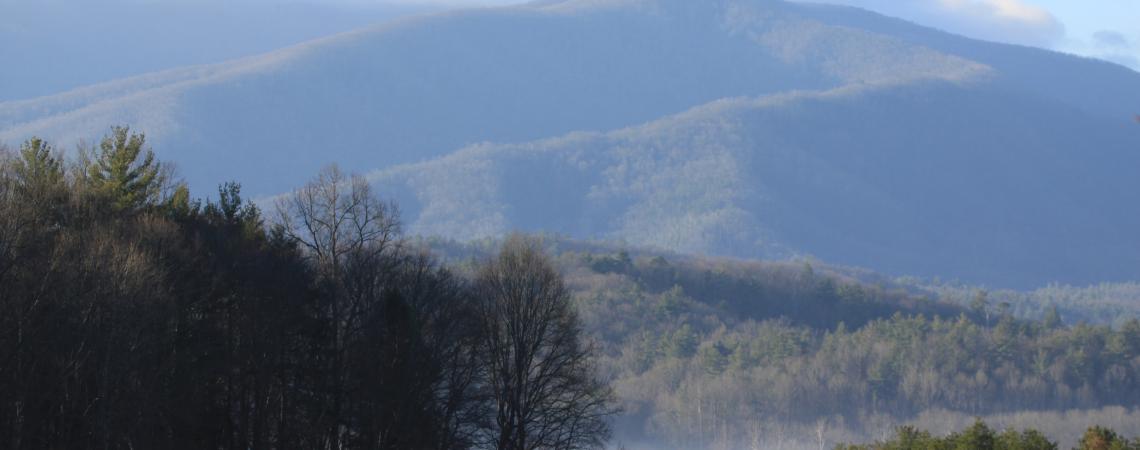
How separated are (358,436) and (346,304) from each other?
3.57 metres

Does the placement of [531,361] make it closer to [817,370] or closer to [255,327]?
[255,327]

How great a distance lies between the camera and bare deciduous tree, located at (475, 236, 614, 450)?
143ft

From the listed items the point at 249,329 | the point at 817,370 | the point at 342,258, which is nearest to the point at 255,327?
the point at 249,329

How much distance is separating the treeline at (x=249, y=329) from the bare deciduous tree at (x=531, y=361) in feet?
0.23

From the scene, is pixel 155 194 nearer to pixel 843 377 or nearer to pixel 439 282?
pixel 439 282

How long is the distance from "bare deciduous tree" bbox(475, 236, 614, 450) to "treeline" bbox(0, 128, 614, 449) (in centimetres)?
7

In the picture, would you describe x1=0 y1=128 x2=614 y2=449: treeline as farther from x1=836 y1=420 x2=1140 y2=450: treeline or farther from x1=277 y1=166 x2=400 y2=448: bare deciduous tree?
x1=836 y1=420 x2=1140 y2=450: treeline

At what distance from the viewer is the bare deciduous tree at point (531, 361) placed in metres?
43.7

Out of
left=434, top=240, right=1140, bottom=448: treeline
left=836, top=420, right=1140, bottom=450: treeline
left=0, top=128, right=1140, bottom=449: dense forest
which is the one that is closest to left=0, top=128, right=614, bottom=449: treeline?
left=0, top=128, right=1140, bottom=449: dense forest

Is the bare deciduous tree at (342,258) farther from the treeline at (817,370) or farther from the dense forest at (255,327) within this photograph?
the treeline at (817,370)

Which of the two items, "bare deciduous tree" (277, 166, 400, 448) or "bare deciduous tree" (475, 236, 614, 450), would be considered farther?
"bare deciduous tree" (475, 236, 614, 450)

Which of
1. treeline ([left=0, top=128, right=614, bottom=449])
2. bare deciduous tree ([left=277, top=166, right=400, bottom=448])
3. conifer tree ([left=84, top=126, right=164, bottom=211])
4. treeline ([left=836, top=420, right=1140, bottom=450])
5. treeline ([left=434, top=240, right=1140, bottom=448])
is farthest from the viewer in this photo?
treeline ([left=434, top=240, right=1140, bottom=448])

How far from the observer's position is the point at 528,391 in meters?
44.8

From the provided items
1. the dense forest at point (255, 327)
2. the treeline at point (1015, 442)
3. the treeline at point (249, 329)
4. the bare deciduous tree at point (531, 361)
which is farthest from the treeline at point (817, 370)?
the treeline at point (249, 329)
